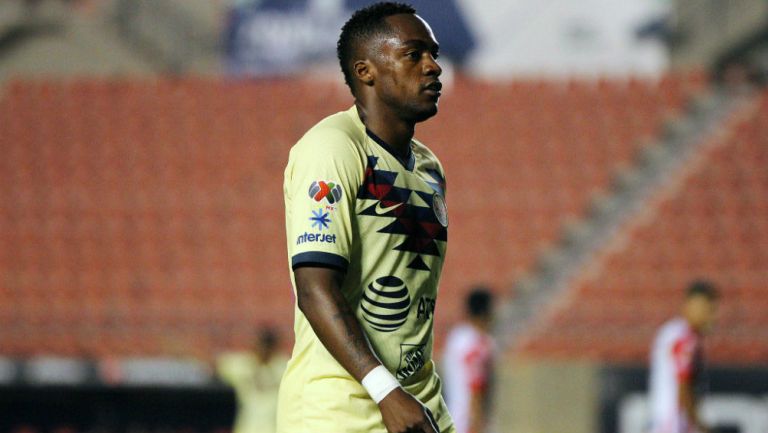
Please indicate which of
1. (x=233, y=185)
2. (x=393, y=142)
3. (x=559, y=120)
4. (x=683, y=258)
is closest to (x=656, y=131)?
(x=559, y=120)

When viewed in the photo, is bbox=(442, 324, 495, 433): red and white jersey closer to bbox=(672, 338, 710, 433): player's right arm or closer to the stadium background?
bbox=(672, 338, 710, 433): player's right arm

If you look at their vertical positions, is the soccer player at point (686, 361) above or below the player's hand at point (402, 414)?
above

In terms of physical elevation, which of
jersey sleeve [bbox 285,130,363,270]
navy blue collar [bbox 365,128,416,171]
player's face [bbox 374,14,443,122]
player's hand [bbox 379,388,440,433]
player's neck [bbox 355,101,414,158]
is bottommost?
player's hand [bbox 379,388,440,433]

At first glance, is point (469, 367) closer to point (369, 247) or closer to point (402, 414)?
point (369, 247)

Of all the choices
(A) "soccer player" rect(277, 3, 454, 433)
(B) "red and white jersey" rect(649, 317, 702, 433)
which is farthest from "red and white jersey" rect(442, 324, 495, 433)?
(A) "soccer player" rect(277, 3, 454, 433)

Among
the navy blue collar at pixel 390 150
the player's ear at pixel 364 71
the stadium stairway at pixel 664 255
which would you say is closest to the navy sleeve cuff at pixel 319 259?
the navy blue collar at pixel 390 150

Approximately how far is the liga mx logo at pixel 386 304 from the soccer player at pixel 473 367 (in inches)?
223

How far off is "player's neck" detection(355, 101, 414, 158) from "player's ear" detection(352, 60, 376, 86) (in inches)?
2.7

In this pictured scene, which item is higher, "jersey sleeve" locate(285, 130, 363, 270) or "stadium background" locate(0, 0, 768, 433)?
"stadium background" locate(0, 0, 768, 433)

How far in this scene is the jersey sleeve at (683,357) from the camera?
8039mm

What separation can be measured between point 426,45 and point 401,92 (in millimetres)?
135

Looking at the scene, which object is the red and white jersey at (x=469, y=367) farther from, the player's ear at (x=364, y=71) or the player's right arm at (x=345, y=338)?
the player's right arm at (x=345, y=338)

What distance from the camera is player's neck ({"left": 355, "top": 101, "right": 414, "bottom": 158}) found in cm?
296

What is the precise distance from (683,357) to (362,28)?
5.71m
